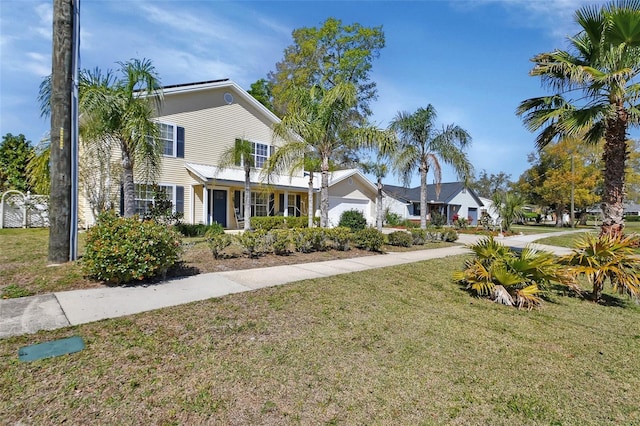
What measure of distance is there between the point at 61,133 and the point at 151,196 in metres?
8.33

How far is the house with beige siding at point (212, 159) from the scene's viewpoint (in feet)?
53.3

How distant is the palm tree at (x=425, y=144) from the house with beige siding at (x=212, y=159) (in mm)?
6615

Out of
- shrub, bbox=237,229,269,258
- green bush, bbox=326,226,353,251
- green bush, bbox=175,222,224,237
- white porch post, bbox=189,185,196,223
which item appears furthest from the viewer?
white porch post, bbox=189,185,196,223

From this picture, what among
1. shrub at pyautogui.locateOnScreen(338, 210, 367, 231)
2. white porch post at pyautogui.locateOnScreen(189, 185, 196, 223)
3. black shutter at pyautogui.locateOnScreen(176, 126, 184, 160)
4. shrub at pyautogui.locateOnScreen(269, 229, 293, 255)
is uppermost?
black shutter at pyautogui.locateOnScreen(176, 126, 184, 160)

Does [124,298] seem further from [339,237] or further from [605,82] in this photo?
[605,82]

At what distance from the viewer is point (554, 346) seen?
13.8 ft

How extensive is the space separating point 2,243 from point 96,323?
9.71 metres

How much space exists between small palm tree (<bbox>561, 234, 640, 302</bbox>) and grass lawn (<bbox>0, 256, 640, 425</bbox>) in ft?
3.65

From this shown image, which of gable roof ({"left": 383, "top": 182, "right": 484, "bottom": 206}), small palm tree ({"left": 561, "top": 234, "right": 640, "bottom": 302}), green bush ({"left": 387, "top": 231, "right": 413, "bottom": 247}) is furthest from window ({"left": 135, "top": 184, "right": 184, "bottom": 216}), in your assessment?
gable roof ({"left": 383, "top": 182, "right": 484, "bottom": 206})

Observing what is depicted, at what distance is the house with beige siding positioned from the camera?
1625cm

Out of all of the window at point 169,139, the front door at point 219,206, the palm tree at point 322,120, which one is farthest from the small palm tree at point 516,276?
the window at point 169,139

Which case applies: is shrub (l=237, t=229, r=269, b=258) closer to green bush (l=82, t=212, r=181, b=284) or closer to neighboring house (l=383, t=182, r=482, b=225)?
green bush (l=82, t=212, r=181, b=284)

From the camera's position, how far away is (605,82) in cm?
895

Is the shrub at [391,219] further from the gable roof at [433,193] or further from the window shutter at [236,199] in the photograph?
the window shutter at [236,199]
